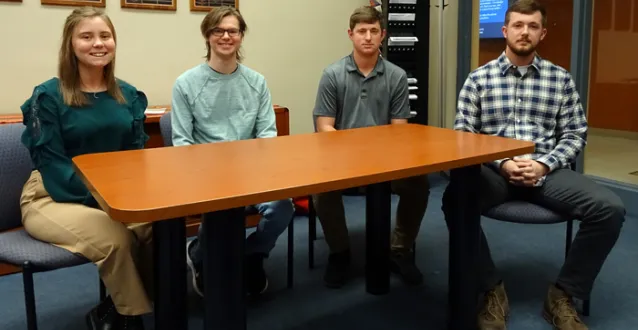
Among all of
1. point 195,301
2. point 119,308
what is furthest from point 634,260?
point 119,308

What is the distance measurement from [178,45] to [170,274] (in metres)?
2.10

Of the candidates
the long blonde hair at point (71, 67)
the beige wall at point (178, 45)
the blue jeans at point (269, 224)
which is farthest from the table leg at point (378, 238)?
the beige wall at point (178, 45)

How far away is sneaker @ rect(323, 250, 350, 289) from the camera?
2.48 metres

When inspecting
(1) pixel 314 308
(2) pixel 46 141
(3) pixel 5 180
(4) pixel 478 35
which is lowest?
(1) pixel 314 308

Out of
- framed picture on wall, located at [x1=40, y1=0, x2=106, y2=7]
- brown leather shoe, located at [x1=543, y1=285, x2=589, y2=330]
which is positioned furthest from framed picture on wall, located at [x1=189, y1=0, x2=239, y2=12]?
brown leather shoe, located at [x1=543, y1=285, x2=589, y2=330]

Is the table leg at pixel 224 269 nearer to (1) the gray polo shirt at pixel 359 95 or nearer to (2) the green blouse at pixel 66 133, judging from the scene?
(2) the green blouse at pixel 66 133

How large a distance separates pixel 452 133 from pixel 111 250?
1244 millimetres

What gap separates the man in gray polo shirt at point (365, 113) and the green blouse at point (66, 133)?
0.91m

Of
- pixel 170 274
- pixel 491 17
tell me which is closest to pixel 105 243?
pixel 170 274

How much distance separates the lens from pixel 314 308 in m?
2.27

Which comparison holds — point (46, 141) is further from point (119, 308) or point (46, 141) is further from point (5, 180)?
point (119, 308)

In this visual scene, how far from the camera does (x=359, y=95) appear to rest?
103 inches

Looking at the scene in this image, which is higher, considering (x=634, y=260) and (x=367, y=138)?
(x=367, y=138)

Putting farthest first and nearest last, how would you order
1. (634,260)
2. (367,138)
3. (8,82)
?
(8,82), (634,260), (367,138)
